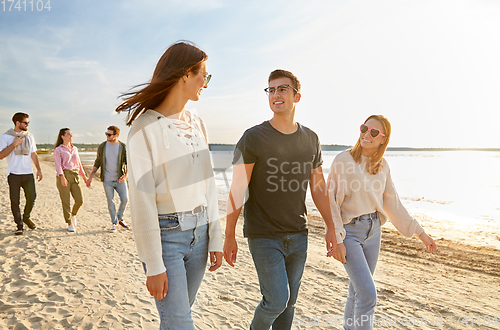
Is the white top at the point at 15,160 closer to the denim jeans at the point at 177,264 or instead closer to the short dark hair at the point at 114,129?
the short dark hair at the point at 114,129

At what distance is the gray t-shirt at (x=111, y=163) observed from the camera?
7176 mm

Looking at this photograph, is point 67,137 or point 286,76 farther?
point 67,137

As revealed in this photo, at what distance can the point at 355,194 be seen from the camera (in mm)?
3051

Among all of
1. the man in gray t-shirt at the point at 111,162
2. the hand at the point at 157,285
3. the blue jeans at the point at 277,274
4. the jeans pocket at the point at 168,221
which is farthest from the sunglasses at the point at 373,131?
the man in gray t-shirt at the point at 111,162

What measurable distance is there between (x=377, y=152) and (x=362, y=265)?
1224 millimetres

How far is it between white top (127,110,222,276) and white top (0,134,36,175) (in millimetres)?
6440

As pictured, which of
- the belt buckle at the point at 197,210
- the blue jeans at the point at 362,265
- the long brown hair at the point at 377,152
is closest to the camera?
the belt buckle at the point at 197,210

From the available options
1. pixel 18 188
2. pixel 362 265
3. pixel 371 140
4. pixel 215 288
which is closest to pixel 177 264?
pixel 362 265

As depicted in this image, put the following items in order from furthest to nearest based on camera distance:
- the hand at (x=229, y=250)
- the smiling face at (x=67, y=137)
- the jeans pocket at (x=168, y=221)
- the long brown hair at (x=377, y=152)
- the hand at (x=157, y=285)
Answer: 1. the smiling face at (x=67, y=137)
2. the long brown hair at (x=377, y=152)
3. the hand at (x=229, y=250)
4. the jeans pocket at (x=168, y=221)
5. the hand at (x=157, y=285)

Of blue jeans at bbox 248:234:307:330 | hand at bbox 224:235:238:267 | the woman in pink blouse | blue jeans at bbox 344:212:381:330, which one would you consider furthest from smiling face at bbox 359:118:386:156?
the woman in pink blouse

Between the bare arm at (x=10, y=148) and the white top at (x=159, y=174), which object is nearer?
the white top at (x=159, y=174)

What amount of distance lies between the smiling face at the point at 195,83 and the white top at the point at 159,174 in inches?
8.0

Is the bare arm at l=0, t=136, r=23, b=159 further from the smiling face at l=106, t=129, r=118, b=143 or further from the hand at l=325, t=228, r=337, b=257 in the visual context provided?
the hand at l=325, t=228, r=337, b=257

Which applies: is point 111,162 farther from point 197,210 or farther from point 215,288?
point 197,210
